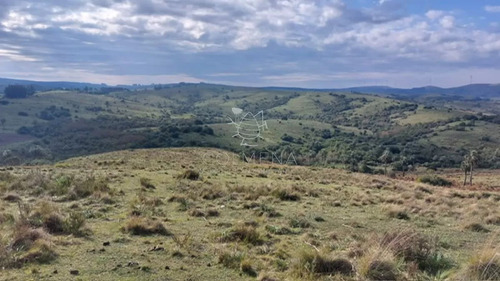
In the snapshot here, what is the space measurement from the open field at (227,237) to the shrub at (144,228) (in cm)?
3

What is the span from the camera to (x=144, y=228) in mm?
12031

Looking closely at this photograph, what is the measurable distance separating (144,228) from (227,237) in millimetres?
2491

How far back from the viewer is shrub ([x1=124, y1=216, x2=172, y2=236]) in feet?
39.4

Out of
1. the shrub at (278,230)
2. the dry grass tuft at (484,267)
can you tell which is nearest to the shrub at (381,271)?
the dry grass tuft at (484,267)

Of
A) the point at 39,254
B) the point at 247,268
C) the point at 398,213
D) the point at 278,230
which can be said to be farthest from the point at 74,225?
the point at 398,213

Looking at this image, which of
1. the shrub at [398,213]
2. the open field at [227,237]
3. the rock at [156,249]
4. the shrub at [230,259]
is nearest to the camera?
the open field at [227,237]

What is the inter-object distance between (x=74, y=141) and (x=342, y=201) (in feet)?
337

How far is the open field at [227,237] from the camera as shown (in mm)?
8727

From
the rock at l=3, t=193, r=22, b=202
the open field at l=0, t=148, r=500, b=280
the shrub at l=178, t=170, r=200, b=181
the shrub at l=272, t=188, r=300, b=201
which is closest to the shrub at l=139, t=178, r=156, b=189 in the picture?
the open field at l=0, t=148, r=500, b=280

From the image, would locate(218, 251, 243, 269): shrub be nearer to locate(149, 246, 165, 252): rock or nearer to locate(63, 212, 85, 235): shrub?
locate(149, 246, 165, 252): rock

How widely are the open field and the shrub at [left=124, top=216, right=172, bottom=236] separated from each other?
0.10 ft

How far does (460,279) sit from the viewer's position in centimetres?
796

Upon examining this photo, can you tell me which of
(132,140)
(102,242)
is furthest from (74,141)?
(102,242)

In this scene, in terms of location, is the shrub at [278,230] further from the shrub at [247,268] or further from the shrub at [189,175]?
the shrub at [189,175]
